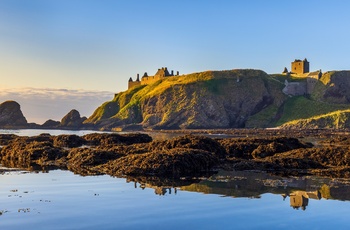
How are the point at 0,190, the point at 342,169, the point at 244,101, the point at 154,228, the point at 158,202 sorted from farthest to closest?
the point at 244,101
the point at 342,169
the point at 0,190
the point at 158,202
the point at 154,228

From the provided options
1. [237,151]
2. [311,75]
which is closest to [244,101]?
[311,75]

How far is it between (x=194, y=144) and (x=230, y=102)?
118434 mm

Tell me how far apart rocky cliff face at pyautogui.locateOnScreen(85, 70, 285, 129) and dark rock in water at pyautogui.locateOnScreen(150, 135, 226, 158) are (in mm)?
100826

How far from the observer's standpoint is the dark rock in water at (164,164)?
1995 centimetres

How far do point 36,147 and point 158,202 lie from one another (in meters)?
17.8

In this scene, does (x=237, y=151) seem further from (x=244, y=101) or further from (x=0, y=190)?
(x=244, y=101)

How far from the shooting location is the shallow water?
1095cm

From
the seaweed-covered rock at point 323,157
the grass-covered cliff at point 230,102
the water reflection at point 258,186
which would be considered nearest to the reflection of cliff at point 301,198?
the water reflection at point 258,186

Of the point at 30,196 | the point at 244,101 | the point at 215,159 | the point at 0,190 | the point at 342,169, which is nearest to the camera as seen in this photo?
the point at 30,196

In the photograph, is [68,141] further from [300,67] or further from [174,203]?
[300,67]

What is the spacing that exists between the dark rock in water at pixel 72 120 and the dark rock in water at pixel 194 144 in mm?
131885

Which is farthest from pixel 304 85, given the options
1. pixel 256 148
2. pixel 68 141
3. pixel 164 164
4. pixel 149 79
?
pixel 164 164

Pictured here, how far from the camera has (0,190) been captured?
15641 millimetres

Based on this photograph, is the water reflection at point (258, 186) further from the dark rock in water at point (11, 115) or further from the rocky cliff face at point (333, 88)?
the dark rock in water at point (11, 115)
